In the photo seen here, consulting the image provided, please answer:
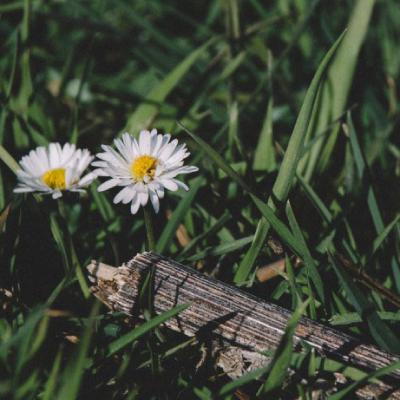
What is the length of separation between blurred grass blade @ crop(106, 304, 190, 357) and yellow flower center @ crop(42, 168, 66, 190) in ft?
0.97

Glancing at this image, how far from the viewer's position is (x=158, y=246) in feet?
3.46

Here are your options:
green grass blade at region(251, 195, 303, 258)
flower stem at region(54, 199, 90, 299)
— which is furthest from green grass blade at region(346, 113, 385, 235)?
flower stem at region(54, 199, 90, 299)

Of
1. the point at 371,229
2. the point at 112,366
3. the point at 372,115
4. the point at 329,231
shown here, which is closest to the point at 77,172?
the point at 112,366

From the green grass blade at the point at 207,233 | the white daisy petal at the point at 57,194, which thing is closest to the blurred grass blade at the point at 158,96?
the green grass blade at the point at 207,233

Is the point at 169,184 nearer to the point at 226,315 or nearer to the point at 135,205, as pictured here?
the point at 135,205

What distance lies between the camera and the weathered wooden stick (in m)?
0.81

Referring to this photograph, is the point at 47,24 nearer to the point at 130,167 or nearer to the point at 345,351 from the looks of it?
the point at 130,167

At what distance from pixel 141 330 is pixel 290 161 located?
37cm

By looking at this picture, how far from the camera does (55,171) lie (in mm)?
974

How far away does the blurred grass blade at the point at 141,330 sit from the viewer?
2.58ft

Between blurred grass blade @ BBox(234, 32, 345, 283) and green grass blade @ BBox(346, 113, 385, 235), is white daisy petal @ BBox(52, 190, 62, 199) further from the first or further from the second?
green grass blade @ BBox(346, 113, 385, 235)

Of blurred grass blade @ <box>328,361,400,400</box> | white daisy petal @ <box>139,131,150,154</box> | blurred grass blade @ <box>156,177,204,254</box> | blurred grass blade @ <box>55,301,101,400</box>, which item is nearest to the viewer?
blurred grass blade @ <box>55,301,101,400</box>

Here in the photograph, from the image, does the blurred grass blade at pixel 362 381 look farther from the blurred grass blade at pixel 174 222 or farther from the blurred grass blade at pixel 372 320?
the blurred grass blade at pixel 174 222

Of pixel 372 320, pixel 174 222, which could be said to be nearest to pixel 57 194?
pixel 174 222
